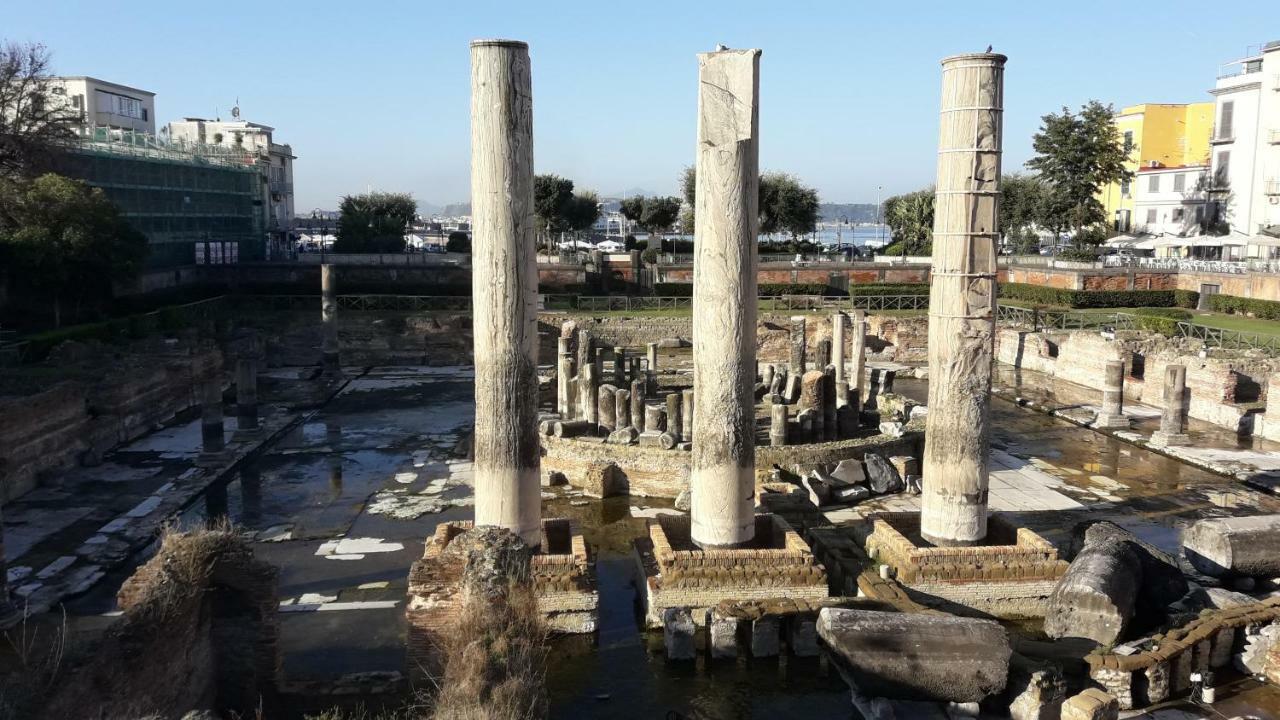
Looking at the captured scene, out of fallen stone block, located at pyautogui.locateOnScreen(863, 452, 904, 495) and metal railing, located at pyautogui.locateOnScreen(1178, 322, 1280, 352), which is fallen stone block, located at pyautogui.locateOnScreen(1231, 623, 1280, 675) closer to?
fallen stone block, located at pyautogui.locateOnScreen(863, 452, 904, 495)

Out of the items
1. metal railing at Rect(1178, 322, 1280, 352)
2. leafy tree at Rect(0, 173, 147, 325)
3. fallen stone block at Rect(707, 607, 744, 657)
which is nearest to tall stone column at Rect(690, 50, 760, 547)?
fallen stone block at Rect(707, 607, 744, 657)

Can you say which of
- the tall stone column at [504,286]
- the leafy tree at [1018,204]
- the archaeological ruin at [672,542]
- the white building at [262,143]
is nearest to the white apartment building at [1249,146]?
the leafy tree at [1018,204]

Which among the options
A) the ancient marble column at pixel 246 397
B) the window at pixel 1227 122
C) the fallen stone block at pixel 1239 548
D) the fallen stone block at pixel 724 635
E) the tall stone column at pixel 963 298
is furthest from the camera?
the window at pixel 1227 122

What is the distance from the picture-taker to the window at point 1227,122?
1736 inches

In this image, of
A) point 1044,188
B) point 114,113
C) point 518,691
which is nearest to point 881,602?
point 518,691

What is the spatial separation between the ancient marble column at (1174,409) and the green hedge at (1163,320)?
1074 cm

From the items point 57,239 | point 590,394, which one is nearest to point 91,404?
point 57,239

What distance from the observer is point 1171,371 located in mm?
21453

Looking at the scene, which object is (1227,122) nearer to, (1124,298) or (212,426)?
(1124,298)

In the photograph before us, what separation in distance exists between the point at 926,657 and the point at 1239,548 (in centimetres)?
607

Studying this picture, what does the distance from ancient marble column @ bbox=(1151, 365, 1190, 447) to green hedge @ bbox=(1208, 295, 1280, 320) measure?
1466cm

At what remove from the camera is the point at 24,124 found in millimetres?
29078

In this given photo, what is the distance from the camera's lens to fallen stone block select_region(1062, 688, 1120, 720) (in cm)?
858

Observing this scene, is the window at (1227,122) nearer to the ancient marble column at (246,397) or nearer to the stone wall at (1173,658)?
the stone wall at (1173,658)
